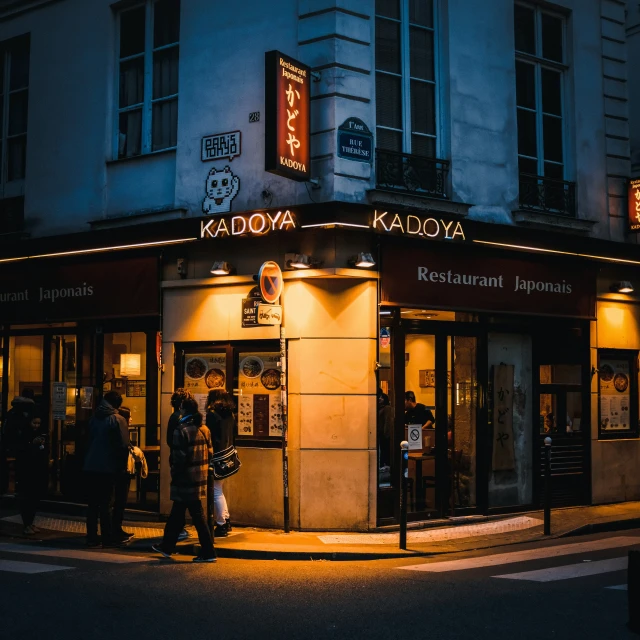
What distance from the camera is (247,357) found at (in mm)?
13406

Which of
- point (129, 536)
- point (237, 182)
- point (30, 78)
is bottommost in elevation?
point (129, 536)

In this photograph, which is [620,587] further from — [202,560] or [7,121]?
[7,121]

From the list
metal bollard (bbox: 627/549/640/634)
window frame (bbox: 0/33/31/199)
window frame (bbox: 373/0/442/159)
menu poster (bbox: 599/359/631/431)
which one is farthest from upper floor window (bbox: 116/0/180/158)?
metal bollard (bbox: 627/549/640/634)

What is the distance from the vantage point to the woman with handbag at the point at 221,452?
11891mm

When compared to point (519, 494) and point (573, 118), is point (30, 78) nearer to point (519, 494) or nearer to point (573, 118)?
point (573, 118)

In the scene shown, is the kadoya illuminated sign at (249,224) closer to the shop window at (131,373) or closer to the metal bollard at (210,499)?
the shop window at (131,373)

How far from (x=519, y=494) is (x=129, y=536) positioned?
6198 millimetres

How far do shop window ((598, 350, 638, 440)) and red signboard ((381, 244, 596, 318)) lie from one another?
1140 millimetres

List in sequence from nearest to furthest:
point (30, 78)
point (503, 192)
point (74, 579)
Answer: point (74, 579), point (503, 192), point (30, 78)

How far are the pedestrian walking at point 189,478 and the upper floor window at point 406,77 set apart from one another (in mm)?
5094

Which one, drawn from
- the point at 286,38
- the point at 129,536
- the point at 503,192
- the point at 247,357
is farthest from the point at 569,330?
the point at 129,536

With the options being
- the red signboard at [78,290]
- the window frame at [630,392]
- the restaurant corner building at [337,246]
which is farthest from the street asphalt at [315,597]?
the window frame at [630,392]

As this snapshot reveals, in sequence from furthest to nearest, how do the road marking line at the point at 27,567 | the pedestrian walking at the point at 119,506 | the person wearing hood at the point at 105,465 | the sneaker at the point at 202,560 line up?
the pedestrian walking at the point at 119,506, the person wearing hood at the point at 105,465, the sneaker at the point at 202,560, the road marking line at the point at 27,567

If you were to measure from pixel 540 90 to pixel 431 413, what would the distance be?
19.2 ft
